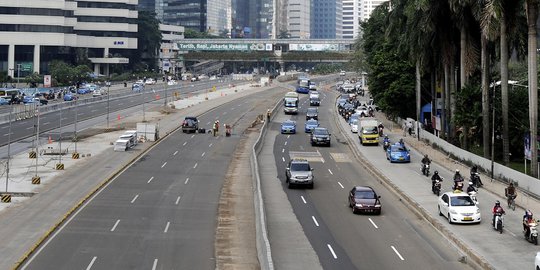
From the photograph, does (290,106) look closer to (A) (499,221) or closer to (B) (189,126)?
(B) (189,126)

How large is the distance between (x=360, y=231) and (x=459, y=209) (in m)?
5.19

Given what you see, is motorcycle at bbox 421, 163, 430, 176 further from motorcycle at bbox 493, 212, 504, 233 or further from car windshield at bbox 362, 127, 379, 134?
motorcycle at bbox 493, 212, 504, 233

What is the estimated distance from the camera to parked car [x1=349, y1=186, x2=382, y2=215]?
41.6 meters

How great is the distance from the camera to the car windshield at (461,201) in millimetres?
38719

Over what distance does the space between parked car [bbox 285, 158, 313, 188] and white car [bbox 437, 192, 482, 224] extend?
Answer: 40.7 ft

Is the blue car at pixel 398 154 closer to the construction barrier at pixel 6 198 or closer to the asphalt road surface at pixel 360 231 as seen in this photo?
the asphalt road surface at pixel 360 231

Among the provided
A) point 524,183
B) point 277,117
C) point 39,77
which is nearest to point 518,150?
point 524,183

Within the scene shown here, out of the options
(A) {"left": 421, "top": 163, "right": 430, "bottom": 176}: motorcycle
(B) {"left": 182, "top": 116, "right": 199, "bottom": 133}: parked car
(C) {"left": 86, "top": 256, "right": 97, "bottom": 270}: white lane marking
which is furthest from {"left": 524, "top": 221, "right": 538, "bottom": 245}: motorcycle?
(B) {"left": 182, "top": 116, "right": 199, "bottom": 133}: parked car

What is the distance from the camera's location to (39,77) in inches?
6412

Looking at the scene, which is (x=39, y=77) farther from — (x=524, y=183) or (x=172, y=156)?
(x=524, y=183)

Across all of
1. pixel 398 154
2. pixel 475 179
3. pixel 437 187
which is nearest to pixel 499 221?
pixel 437 187

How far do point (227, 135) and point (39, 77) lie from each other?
90749 mm

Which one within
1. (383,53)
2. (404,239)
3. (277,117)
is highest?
(383,53)

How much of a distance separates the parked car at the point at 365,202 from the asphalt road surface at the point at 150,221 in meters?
7.81
